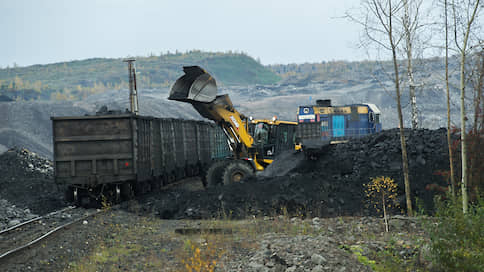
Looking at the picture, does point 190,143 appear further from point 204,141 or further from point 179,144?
point 204,141

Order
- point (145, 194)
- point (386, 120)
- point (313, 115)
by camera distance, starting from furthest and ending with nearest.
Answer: point (386, 120) < point (313, 115) < point (145, 194)

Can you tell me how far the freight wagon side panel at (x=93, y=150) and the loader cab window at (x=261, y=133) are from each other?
4.92 metres

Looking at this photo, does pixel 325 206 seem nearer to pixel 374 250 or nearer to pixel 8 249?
pixel 374 250

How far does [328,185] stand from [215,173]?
15.8 ft

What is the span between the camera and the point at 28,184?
2112cm

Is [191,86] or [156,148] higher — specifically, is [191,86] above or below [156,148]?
above

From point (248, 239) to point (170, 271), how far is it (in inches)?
102

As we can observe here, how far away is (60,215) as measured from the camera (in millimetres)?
13750

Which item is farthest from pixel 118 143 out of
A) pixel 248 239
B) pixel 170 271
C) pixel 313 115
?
pixel 313 115

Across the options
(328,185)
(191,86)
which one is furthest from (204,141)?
(328,185)

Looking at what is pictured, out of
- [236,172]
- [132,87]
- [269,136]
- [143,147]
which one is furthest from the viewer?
[132,87]

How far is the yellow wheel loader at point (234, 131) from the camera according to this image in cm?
1495

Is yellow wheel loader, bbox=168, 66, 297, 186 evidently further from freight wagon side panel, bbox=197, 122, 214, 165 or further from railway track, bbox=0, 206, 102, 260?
freight wagon side panel, bbox=197, 122, 214, 165

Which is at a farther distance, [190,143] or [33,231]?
[190,143]
